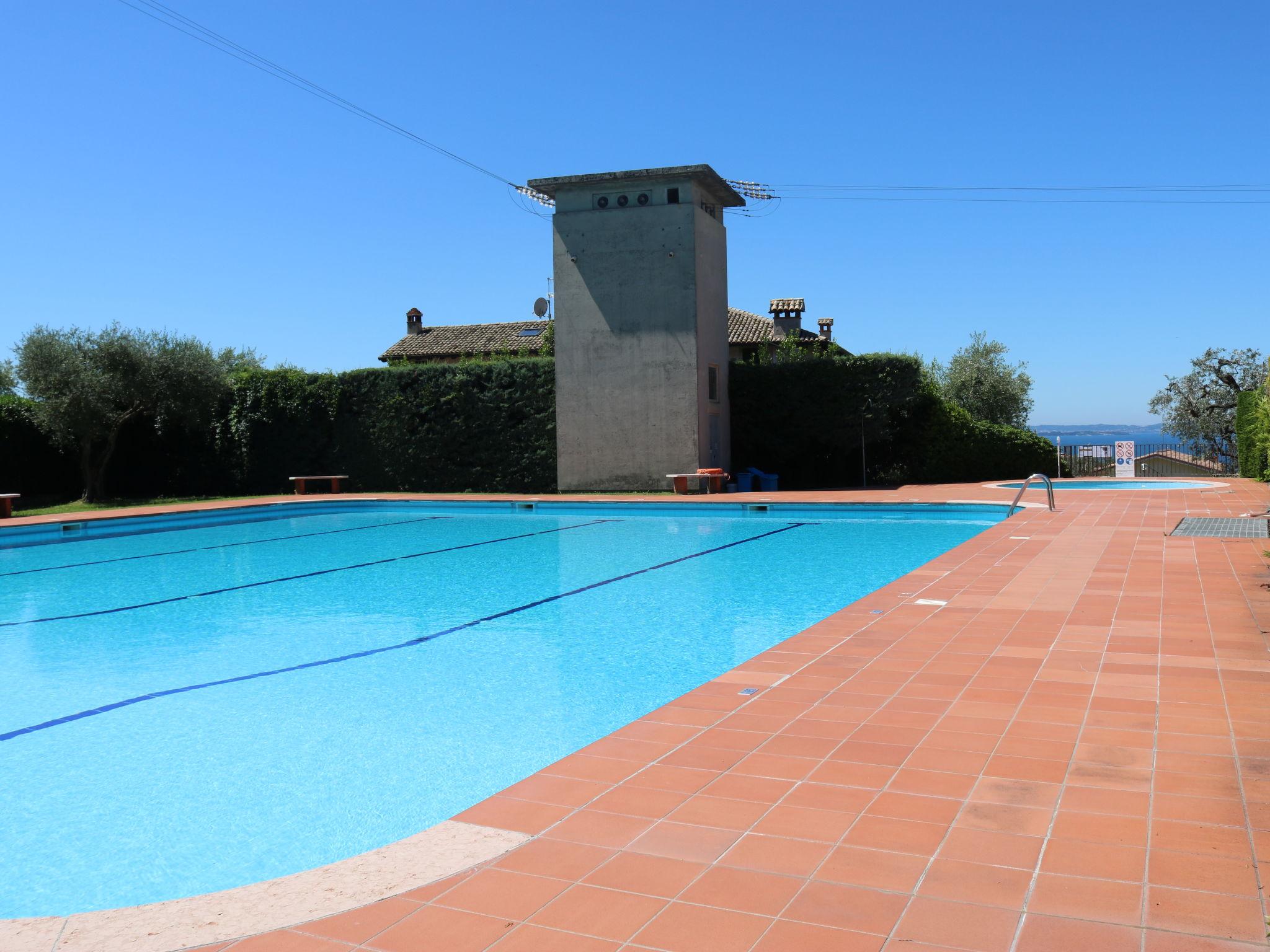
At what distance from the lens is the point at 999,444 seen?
1969 centimetres

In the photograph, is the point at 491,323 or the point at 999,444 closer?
the point at 999,444

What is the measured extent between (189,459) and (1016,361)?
955 inches

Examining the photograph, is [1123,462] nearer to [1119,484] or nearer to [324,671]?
[1119,484]

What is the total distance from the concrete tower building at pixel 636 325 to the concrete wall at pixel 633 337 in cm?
2

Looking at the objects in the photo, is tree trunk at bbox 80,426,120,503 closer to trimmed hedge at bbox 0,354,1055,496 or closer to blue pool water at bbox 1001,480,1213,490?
trimmed hedge at bbox 0,354,1055,496

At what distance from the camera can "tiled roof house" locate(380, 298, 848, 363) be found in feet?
114

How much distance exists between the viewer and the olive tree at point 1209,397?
27906mm

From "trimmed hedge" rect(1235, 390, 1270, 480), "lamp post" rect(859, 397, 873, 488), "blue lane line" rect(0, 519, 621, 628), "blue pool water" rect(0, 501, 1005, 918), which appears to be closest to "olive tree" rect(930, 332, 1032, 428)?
"trimmed hedge" rect(1235, 390, 1270, 480)

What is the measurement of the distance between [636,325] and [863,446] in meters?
5.33

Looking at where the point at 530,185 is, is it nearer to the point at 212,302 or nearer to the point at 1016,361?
the point at 212,302

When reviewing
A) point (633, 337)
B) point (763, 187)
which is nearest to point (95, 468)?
point (633, 337)

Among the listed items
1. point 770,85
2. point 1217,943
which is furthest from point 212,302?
point 1217,943

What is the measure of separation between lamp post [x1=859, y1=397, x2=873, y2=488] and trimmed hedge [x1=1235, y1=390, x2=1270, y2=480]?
6.63m

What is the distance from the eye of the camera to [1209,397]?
94.1ft
